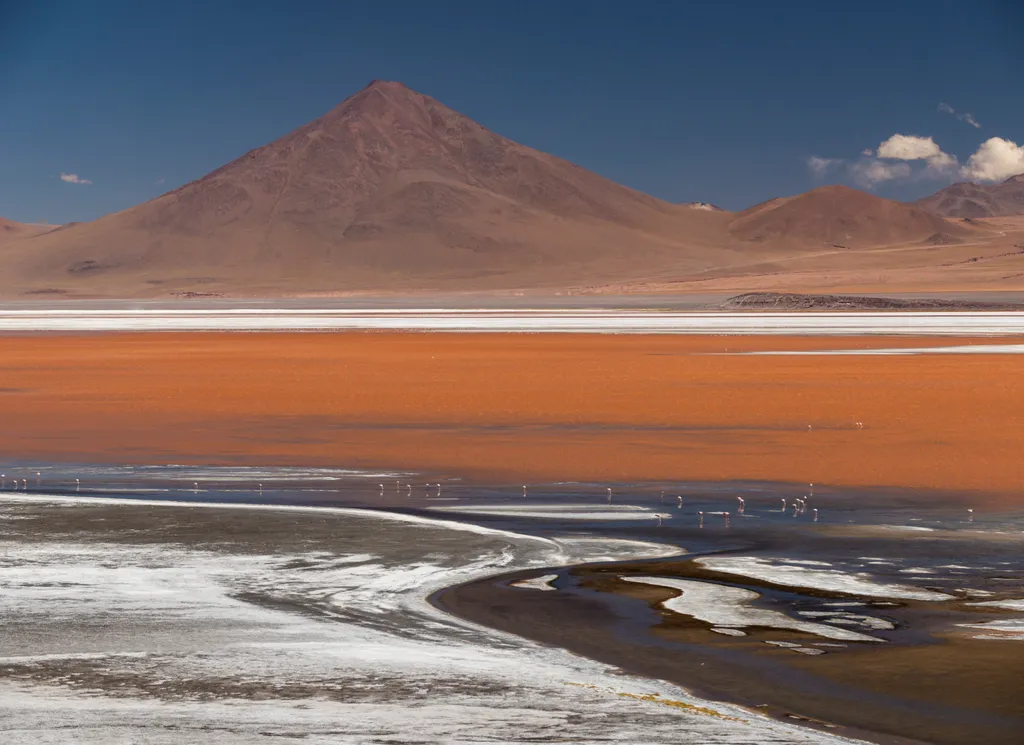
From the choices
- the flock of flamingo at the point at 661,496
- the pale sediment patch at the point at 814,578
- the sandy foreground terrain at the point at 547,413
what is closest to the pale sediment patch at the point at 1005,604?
the pale sediment patch at the point at 814,578

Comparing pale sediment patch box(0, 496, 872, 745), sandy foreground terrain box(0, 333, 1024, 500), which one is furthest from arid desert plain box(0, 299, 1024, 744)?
sandy foreground terrain box(0, 333, 1024, 500)

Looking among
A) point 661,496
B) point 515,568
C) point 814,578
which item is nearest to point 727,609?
point 814,578

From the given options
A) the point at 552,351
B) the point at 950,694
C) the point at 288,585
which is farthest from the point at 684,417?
the point at 552,351

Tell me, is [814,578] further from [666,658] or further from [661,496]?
[661,496]

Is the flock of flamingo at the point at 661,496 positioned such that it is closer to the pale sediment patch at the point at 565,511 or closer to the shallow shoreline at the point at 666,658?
the pale sediment patch at the point at 565,511

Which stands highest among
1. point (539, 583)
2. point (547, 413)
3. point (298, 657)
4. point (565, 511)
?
point (547, 413)

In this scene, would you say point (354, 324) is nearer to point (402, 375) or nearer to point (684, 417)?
point (402, 375)
